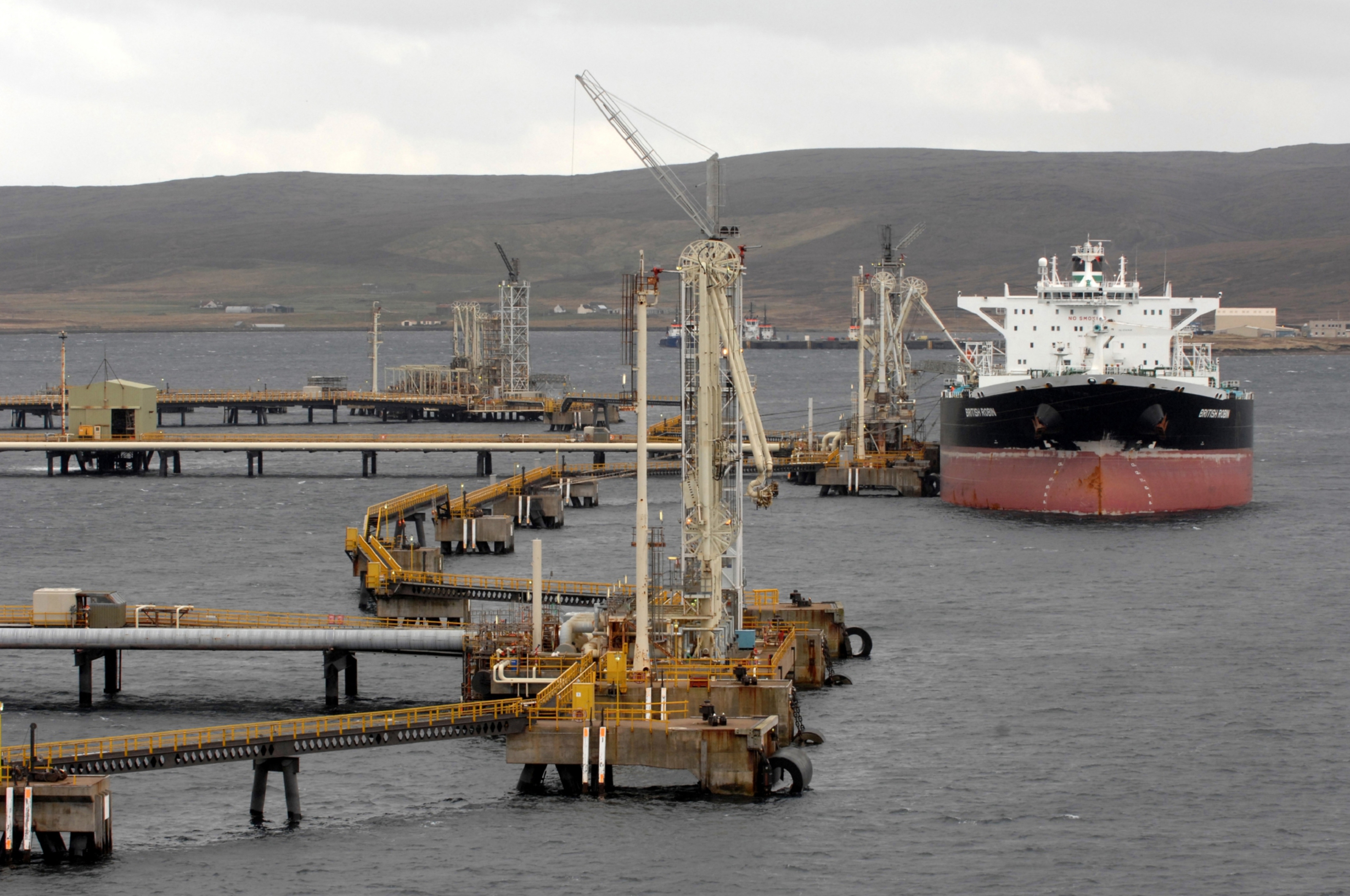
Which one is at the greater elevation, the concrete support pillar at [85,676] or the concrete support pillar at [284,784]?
the concrete support pillar at [85,676]

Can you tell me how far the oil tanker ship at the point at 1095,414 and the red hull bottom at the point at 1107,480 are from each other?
76 mm

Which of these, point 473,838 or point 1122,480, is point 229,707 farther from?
point 1122,480

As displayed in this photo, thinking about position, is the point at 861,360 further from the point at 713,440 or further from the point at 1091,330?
the point at 713,440

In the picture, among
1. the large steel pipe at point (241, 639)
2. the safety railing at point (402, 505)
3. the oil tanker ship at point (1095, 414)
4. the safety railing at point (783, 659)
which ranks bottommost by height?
the safety railing at point (783, 659)

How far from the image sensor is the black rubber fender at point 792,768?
49.6m

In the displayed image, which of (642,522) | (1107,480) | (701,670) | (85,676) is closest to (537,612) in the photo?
(642,522)

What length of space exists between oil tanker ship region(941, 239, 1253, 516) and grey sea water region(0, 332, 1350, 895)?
212 inches

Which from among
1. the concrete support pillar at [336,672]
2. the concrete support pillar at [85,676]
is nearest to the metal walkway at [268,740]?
the concrete support pillar at [336,672]

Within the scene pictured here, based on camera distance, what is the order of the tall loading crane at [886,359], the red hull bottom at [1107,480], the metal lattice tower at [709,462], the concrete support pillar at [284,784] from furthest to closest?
the tall loading crane at [886,359] < the red hull bottom at [1107,480] < the metal lattice tower at [709,462] < the concrete support pillar at [284,784]

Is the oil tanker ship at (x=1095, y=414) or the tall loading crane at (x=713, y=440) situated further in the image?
the oil tanker ship at (x=1095, y=414)

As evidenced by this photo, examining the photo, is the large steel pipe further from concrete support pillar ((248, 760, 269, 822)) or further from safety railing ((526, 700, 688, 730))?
concrete support pillar ((248, 760, 269, 822))

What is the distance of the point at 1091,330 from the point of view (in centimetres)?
12069

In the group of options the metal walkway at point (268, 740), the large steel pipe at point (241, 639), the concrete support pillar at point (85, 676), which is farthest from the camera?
the concrete support pillar at point (85, 676)

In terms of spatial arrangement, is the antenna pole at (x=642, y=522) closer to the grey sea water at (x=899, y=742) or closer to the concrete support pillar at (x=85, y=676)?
the grey sea water at (x=899, y=742)
